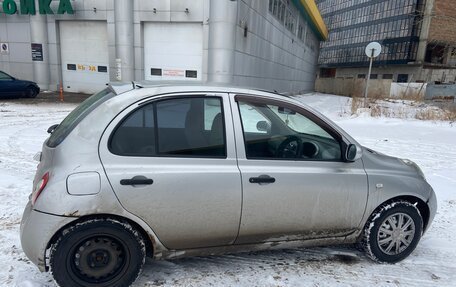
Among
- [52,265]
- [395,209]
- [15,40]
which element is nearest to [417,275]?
[395,209]

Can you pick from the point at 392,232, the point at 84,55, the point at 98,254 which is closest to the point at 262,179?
the point at 98,254

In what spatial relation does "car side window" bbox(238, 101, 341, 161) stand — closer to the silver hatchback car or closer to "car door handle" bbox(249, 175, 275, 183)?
the silver hatchback car

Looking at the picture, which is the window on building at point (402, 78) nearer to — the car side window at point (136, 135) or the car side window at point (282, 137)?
→ the car side window at point (282, 137)

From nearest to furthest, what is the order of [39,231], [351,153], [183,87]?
[39,231]
[183,87]
[351,153]

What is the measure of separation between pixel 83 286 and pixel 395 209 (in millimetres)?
2915

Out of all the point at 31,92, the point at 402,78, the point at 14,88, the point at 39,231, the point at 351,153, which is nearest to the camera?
the point at 39,231

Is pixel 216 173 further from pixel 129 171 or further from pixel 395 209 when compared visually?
pixel 395 209

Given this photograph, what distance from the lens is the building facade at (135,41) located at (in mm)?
16625

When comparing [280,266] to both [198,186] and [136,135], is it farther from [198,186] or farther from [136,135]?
[136,135]

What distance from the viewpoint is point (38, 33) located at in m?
19.7

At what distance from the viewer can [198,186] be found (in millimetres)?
2713

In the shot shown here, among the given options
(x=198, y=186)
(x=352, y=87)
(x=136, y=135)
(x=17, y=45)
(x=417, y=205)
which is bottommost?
(x=417, y=205)

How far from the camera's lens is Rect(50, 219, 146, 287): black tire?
2520mm

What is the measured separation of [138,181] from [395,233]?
102 inches
